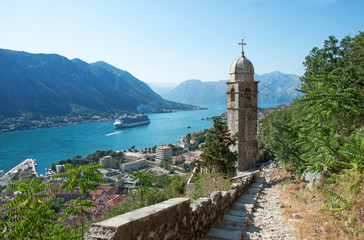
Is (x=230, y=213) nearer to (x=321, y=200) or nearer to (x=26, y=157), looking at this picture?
(x=321, y=200)

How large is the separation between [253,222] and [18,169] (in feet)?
119

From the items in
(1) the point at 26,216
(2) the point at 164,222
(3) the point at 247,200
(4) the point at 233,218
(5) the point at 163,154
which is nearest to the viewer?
(2) the point at 164,222

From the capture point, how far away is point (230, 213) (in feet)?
14.5

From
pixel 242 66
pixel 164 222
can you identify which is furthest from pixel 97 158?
pixel 164 222

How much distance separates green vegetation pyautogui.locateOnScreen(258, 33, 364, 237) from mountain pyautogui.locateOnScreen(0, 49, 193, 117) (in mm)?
97899

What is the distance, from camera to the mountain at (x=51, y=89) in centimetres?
9881

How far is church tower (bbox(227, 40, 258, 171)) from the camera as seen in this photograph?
506 inches

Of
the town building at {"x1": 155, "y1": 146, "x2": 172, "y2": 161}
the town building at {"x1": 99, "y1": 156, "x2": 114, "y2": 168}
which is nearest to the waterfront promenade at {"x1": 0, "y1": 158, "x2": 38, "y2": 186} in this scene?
the town building at {"x1": 99, "y1": 156, "x2": 114, "y2": 168}

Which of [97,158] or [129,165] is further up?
[97,158]

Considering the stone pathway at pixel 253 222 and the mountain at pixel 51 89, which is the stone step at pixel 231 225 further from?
the mountain at pixel 51 89

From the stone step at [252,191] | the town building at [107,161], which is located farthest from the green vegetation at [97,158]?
the stone step at [252,191]

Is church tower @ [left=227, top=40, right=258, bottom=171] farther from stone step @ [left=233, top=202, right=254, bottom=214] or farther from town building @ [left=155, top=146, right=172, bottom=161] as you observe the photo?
town building @ [left=155, top=146, right=172, bottom=161]

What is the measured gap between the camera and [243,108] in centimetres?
1299

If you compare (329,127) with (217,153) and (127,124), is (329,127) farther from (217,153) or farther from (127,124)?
(127,124)
